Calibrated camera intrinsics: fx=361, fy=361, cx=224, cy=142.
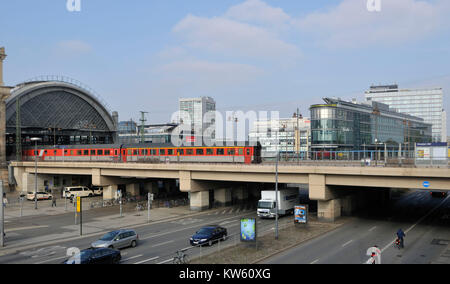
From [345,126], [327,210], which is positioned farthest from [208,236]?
[345,126]

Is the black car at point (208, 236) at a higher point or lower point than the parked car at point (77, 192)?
higher

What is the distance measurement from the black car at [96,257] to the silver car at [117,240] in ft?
11.0

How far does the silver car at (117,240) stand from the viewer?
28.0 metres

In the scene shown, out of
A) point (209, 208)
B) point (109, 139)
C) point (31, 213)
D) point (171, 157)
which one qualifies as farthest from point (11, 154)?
point (209, 208)

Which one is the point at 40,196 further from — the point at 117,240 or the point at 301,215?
the point at 301,215

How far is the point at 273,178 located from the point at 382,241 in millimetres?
16448

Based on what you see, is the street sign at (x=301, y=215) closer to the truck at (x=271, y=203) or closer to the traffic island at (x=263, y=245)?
the traffic island at (x=263, y=245)

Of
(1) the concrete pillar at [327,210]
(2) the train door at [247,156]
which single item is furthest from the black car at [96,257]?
(2) the train door at [247,156]

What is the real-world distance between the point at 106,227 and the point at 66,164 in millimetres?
31840

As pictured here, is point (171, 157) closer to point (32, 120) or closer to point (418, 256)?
point (418, 256)

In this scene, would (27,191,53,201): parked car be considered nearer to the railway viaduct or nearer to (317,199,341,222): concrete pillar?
the railway viaduct

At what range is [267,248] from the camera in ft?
92.7

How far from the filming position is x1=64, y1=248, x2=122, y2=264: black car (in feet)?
72.6

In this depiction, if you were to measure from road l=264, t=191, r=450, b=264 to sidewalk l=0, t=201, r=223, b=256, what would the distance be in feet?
67.3
